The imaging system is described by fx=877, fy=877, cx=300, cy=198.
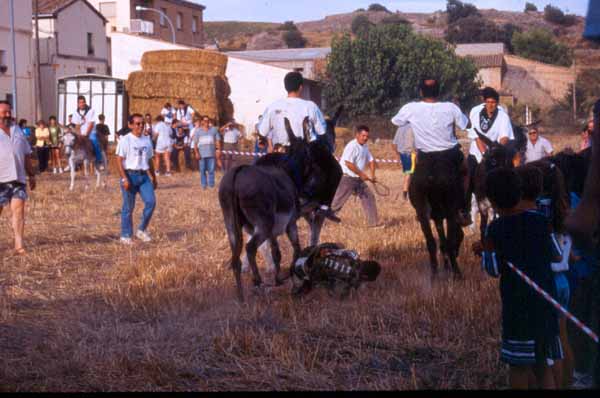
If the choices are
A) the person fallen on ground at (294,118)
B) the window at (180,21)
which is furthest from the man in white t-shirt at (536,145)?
the window at (180,21)

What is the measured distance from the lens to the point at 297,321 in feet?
24.0

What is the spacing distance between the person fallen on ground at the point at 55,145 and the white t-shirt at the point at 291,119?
763 inches

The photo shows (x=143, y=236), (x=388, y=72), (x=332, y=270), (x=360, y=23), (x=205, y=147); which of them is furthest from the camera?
(x=360, y=23)

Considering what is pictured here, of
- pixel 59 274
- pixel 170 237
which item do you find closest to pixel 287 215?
pixel 59 274

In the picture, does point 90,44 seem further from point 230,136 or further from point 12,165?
point 12,165

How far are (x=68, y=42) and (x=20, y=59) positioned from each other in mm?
7477

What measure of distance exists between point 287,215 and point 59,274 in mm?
3265

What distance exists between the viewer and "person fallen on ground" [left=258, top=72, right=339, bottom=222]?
30.8ft

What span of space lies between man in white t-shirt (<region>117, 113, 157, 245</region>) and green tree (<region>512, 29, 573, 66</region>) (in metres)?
19.2

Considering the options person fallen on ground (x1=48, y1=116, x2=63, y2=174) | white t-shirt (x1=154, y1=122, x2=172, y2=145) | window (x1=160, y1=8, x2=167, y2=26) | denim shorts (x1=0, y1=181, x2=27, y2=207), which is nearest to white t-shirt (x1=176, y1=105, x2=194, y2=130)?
white t-shirt (x1=154, y1=122, x2=172, y2=145)

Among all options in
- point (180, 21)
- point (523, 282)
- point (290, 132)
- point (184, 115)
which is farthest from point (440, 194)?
point (180, 21)

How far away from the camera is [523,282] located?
4.88 metres

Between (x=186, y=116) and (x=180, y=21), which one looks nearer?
(x=186, y=116)

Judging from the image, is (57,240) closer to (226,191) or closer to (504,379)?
(226,191)
